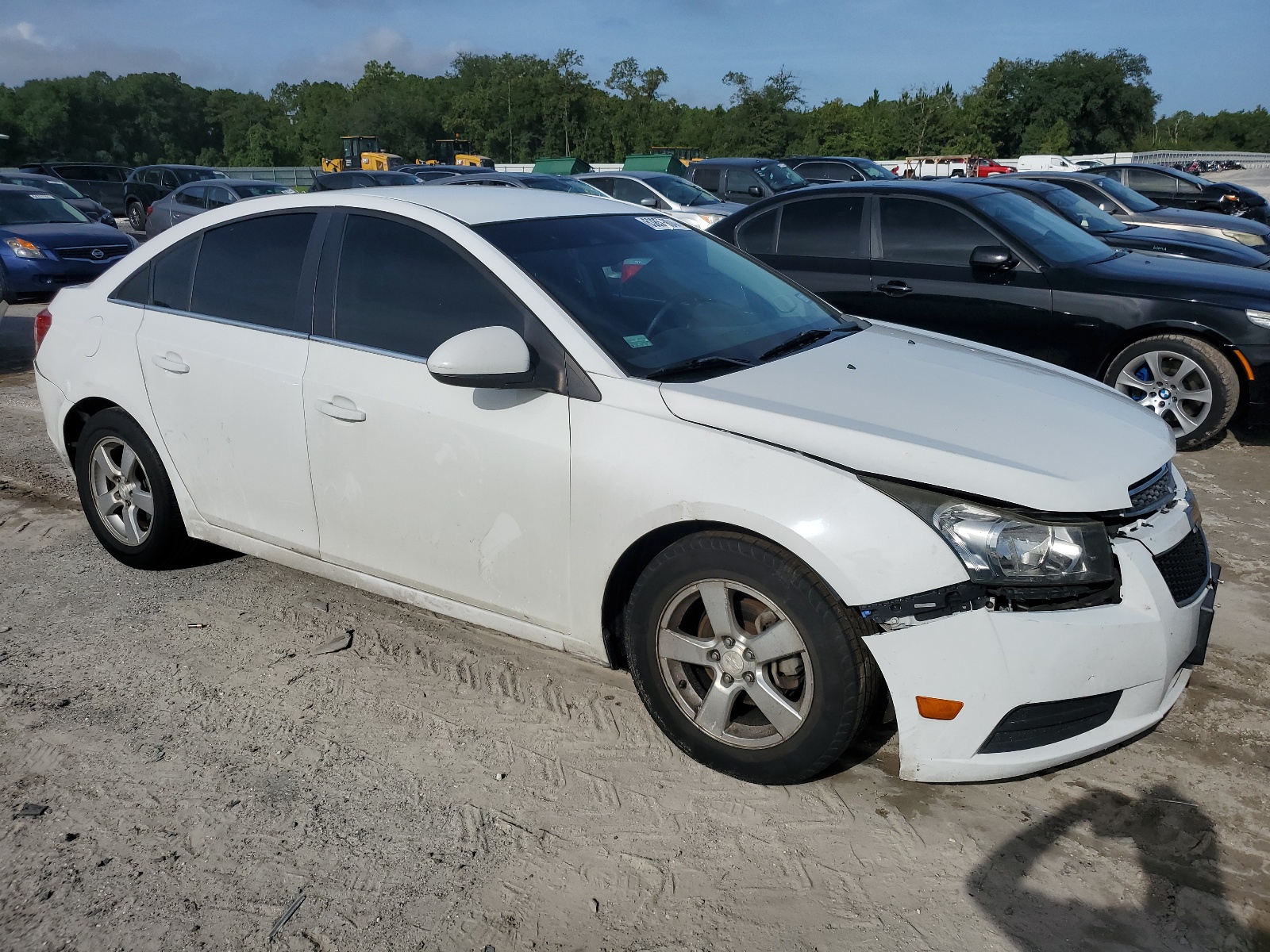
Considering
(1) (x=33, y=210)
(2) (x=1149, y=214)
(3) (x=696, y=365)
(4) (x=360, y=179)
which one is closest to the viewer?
(3) (x=696, y=365)

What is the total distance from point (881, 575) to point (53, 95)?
103 metres

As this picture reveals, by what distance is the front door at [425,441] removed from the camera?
10.2 feet

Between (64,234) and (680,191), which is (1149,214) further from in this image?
(64,234)

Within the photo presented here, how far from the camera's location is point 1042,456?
271 cm

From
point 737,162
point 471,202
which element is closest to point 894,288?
point 471,202

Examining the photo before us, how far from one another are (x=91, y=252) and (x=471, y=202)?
11000 millimetres

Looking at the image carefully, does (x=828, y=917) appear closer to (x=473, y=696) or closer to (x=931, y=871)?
(x=931, y=871)

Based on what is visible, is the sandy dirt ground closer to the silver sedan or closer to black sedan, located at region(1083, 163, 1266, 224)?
the silver sedan

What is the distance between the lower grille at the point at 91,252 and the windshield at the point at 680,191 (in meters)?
8.58

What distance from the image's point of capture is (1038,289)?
654 cm

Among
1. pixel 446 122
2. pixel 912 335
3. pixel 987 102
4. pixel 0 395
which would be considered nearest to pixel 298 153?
pixel 446 122

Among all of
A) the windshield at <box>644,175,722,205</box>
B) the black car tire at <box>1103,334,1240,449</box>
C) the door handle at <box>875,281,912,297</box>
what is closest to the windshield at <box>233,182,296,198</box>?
the windshield at <box>644,175,722,205</box>

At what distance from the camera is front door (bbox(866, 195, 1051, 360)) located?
6562mm

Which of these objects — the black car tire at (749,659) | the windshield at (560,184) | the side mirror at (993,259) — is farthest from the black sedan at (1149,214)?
the black car tire at (749,659)
